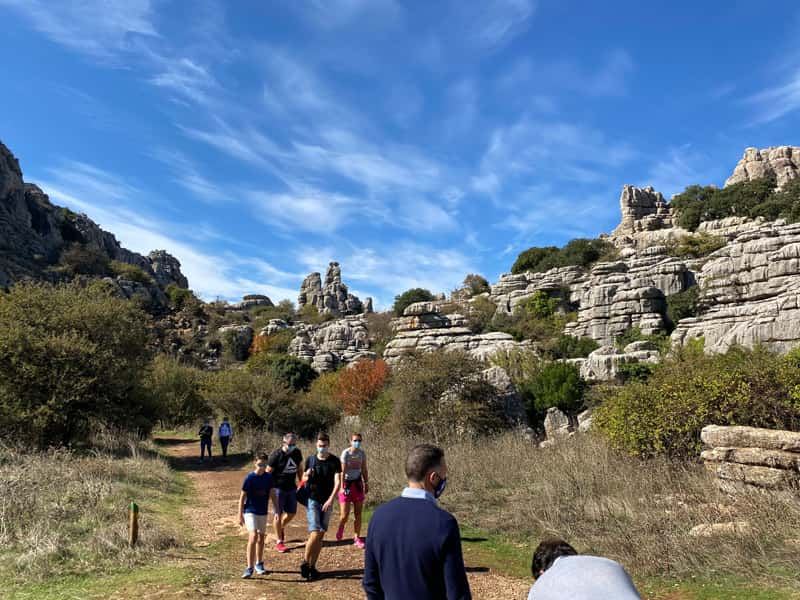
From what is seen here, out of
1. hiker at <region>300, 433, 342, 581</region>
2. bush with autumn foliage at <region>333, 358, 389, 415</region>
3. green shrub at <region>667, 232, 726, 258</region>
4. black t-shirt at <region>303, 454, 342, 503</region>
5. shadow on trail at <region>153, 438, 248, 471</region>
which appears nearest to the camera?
hiker at <region>300, 433, 342, 581</region>

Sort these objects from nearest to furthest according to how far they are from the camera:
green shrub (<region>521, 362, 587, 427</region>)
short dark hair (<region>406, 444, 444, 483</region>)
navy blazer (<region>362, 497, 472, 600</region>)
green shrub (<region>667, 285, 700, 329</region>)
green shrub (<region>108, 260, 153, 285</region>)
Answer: navy blazer (<region>362, 497, 472, 600</region>) < short dark hair (<region>406, 444, 444, 483</region>) < green shrub (<region>521, 362, 587, 427</region>) < green shrub (<region>667, 285, 700, 329</region>) < green shrub (<region>108, 260, 153, 285</region>)

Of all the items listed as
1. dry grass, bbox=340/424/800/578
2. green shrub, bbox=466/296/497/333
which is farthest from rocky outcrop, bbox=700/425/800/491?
green shrub, bbox=466/296/497/333

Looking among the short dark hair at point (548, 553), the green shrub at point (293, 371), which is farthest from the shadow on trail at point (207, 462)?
the short dark hair at point (548, 553)

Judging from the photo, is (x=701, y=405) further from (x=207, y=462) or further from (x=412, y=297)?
(x=412, y=297)

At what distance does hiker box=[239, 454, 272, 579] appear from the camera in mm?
6113

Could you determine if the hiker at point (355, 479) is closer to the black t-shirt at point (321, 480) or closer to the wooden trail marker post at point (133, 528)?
the black t-shirt at point (321, 480)

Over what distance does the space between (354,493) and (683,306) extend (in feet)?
94.5

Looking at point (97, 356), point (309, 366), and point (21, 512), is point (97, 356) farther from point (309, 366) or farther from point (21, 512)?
point (309, 366)

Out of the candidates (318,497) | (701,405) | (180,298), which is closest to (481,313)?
(701,405)

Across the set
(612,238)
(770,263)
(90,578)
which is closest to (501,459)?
(90,578)

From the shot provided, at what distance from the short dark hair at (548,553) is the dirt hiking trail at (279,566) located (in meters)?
3.87

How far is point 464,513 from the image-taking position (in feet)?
30.2

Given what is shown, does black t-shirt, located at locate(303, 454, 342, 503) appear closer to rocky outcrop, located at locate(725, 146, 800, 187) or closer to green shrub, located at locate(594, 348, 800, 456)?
green shrub, located at locate(594, 348, 800, 456)

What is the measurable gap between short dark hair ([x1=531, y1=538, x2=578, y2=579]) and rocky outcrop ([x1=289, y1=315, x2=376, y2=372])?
33.4 metres
